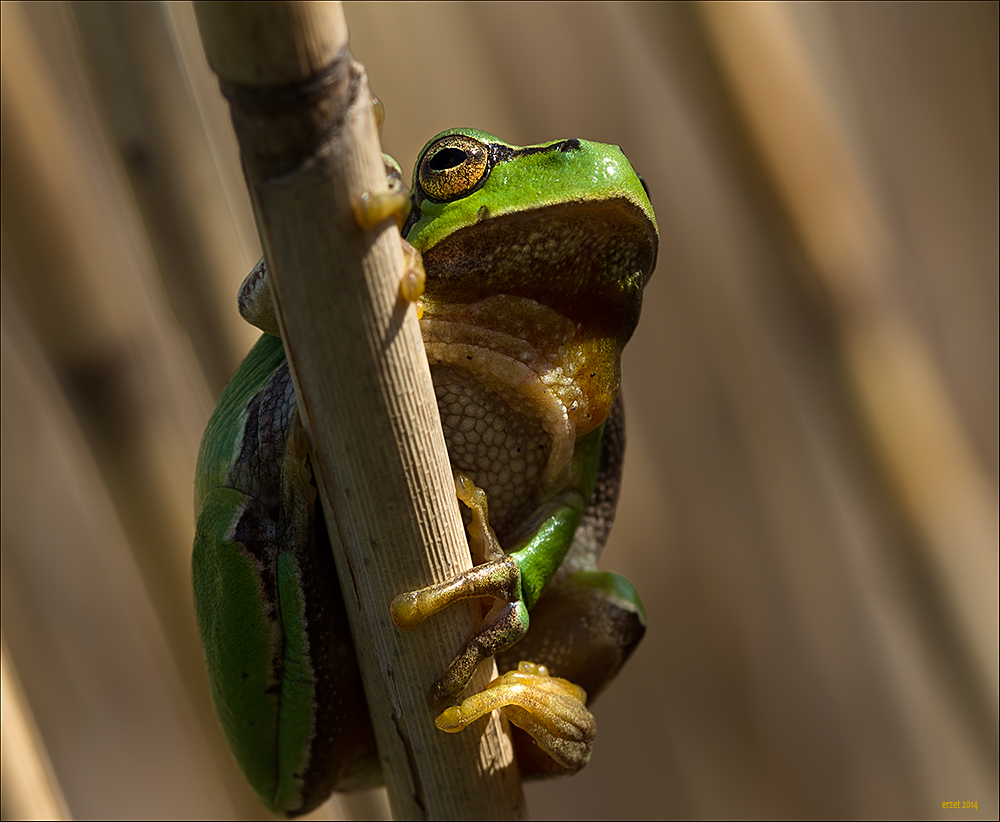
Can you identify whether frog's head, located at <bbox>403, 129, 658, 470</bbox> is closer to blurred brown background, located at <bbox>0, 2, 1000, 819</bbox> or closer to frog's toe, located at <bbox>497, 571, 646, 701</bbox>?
frog's toe, located at <bbox>497, 571, 646, 701</bbox>

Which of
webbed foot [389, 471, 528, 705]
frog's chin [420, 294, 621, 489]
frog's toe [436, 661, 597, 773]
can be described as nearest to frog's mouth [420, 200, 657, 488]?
frog's chin [420, 294, 621, 489]

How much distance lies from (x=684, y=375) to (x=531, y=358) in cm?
121

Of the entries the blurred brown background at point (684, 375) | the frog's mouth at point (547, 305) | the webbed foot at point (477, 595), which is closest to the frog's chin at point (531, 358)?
the frog's mouth at point (547, 305)

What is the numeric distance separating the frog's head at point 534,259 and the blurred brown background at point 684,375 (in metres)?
0.61

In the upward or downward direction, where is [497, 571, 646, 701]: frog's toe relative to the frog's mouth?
downward

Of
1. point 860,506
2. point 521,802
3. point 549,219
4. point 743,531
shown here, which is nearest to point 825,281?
point 860,506

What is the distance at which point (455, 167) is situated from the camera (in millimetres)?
830

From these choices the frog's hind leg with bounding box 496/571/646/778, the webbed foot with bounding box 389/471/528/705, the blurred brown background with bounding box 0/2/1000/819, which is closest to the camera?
the webbed foot with bounding box 389/471/528/705

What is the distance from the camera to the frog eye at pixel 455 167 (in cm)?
83

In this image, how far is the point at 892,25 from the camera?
2027 millimetres

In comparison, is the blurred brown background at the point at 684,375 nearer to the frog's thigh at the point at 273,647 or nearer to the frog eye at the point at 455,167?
the frog's thigh at the point at 273,647

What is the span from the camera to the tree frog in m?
0.83

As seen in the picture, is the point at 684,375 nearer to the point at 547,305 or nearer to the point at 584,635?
the point at 584,635

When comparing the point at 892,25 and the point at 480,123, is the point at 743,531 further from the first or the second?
the point at 892,25
